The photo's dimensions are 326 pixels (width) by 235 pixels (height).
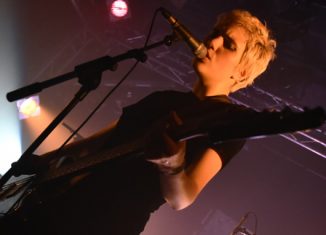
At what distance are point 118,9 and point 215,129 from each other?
6204mm

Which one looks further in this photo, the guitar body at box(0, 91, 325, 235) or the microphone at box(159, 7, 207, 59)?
the microphone at box(159, 7, 207, 59)

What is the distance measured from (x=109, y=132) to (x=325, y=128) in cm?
418

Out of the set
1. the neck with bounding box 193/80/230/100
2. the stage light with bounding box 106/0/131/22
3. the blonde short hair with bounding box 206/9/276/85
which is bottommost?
the neck with bounding box 193/80/230/100

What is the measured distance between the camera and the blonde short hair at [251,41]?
2355 mm

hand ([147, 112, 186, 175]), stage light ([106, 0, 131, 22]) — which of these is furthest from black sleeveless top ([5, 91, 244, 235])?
stage light ([106, 0, 131, 22])

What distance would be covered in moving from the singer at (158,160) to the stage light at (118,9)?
5130 mm

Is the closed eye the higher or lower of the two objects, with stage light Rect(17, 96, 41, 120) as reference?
lower

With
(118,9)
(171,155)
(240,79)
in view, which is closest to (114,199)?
(171,155)

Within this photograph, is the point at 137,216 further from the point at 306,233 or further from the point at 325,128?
the point at 306,233

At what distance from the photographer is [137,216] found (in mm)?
2049

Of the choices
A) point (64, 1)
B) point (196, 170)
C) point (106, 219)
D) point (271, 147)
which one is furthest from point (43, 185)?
point (64, 1)

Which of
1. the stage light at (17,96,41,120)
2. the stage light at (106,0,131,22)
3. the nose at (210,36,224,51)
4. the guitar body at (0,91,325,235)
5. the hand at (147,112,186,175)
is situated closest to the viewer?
the hand at (147,112,186,175)

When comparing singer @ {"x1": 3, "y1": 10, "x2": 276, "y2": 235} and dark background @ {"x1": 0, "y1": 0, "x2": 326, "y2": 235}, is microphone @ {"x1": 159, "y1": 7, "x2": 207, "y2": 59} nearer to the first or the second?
singer @ {"x1": 3, "y1": 10, "x2": 276, "y2": 235}

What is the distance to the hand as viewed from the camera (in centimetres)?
153
